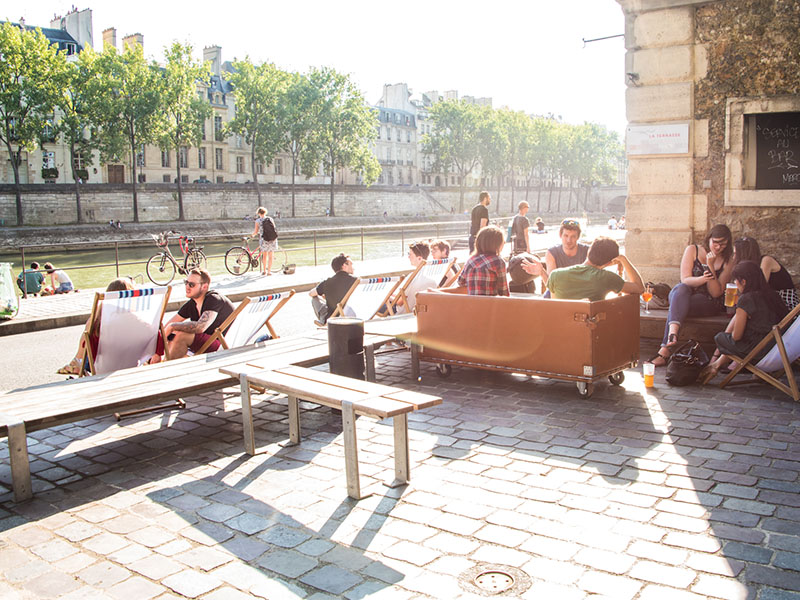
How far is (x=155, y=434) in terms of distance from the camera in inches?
234

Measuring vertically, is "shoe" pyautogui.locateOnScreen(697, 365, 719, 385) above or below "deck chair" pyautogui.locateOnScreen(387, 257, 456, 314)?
below

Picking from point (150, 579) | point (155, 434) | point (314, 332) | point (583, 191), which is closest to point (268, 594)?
point (150, 579)

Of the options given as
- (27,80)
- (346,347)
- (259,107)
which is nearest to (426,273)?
(346,347)

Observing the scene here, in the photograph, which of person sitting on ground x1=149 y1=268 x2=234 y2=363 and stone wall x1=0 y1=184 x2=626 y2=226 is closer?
person sitting on ground x1=149 y1=268 x2=234 y2=363

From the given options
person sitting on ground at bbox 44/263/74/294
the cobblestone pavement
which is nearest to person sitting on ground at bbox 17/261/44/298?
person sitting on ground at bbox 44/263/74/294

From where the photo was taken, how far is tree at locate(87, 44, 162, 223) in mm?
47969

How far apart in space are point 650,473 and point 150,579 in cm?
299

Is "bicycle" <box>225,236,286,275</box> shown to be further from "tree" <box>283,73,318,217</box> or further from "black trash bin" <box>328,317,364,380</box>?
"tree" <box>283,73,318,217</box>

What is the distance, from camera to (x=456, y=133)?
8506 centimetres

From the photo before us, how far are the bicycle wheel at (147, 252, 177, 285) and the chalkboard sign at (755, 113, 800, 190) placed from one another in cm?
1455

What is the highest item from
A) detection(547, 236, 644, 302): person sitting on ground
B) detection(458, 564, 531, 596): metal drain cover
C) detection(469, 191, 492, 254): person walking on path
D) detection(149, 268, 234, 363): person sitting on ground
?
detection(469, 191, 492, 254): person walking on path

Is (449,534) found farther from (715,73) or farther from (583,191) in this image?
(583,191)

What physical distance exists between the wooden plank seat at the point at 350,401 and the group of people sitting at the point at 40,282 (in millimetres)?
12317

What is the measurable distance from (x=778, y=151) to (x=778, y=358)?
3.47 metres
